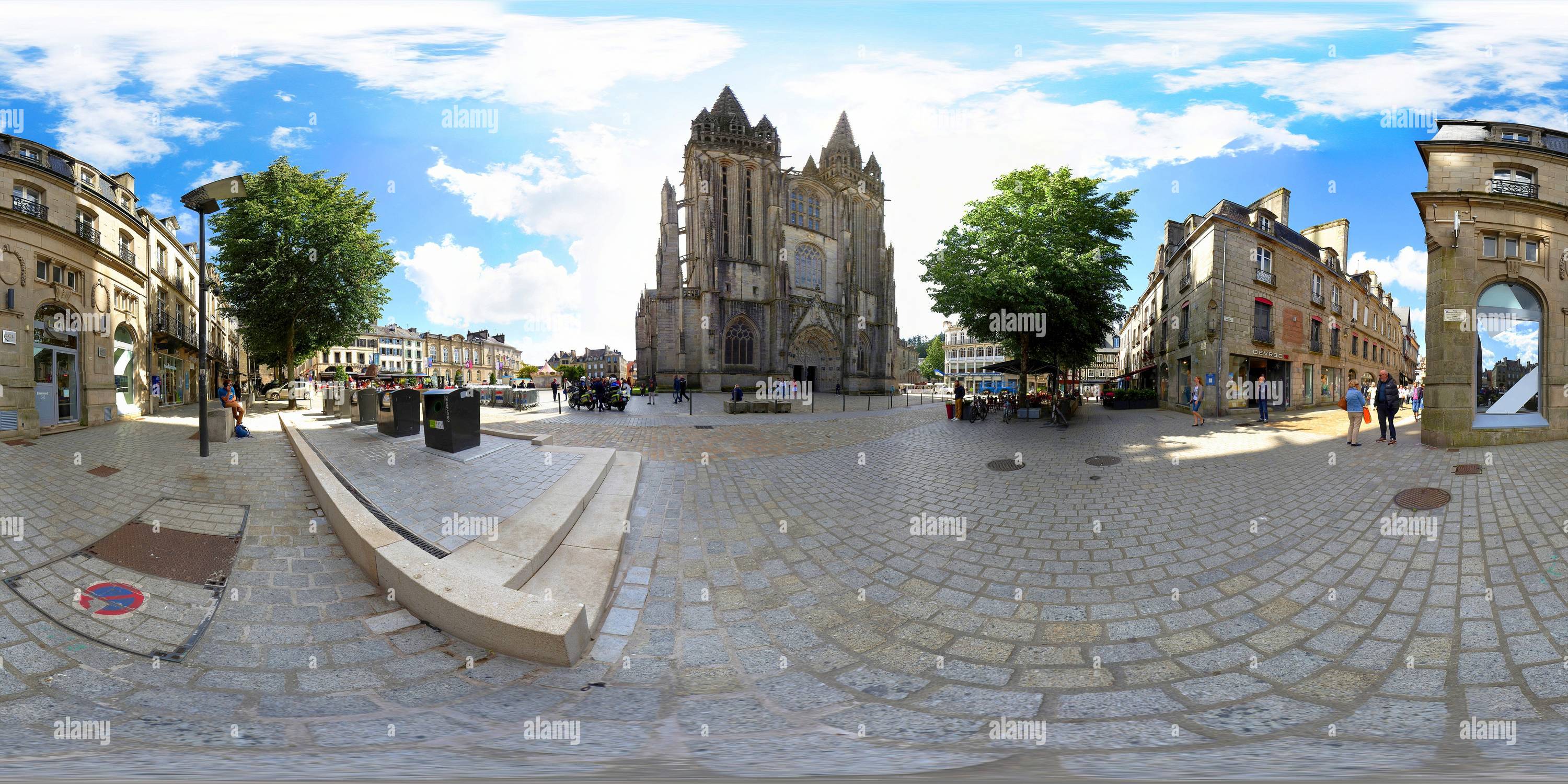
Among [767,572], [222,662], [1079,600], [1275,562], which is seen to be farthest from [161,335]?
[1275,562]

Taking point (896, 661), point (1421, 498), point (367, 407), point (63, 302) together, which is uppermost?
point (63, 302)

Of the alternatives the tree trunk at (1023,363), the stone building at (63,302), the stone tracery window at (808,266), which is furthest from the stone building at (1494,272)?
the stone tracery window at (808,266)

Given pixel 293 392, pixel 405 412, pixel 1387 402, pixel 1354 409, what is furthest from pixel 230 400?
pixel 1387 402

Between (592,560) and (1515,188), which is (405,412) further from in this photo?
(1515,188)

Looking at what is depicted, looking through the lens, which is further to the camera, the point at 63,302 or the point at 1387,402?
the point at 1387,402

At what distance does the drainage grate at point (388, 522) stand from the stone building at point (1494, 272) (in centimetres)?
1598

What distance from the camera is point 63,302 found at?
29.5 ft

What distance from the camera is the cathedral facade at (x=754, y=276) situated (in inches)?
1547

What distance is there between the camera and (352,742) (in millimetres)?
2305

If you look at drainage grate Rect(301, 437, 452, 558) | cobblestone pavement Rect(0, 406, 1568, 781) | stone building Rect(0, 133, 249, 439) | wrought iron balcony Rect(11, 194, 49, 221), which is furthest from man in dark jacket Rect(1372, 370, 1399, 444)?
wrought iron balcony Rect(11, 194, 49, 221)

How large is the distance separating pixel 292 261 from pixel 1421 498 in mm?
29512

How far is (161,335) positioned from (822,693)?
3142cm

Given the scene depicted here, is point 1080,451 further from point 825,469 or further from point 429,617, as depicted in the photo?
point 429,617

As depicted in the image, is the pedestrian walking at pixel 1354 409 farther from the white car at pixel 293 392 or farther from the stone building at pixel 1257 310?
the white car at pixel 293 392
